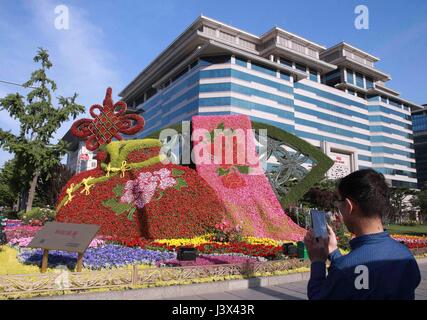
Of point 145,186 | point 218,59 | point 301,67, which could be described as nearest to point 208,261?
point 145,186

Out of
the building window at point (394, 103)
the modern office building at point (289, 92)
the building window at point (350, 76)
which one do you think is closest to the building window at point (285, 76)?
the modern office building at point (289, 92)

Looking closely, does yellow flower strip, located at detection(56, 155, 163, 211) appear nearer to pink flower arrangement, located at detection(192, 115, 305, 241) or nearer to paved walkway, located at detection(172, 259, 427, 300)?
pink flower arrangement, located at detection(192, 115, 305, 241)

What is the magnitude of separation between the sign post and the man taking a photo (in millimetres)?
6622

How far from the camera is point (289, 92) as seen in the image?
6169 centimetres

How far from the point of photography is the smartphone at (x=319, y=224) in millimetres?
2256

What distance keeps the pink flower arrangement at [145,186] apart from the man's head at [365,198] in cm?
1241

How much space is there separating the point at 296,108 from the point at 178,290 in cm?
6179

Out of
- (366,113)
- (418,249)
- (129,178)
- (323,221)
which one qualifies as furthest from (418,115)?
(323,221)

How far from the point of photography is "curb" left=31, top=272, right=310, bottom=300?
6.34m

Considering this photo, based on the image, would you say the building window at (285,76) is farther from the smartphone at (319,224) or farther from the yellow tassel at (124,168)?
the smartphone at (319,224)

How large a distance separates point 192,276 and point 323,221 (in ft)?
20.2

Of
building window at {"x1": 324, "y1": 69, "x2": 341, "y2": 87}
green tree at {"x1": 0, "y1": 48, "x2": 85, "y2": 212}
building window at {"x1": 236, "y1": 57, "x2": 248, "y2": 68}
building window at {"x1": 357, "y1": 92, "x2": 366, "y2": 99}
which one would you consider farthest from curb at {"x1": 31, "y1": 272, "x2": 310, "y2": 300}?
building window at {"x1": 357, "y1": 92, "x2": 366, "y2": 99}

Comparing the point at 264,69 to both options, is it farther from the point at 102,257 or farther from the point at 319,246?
the point at 319,246
